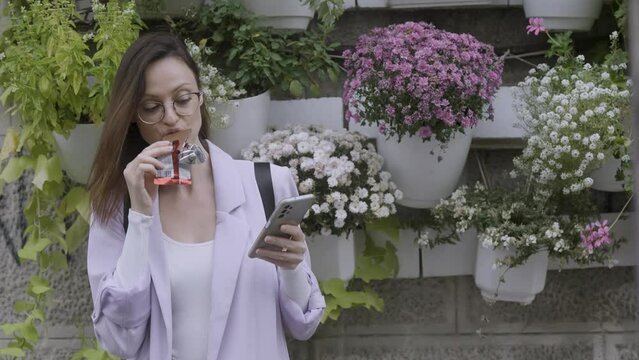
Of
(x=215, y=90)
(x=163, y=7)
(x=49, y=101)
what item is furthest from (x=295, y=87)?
(x=49, y=101)

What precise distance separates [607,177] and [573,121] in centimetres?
31

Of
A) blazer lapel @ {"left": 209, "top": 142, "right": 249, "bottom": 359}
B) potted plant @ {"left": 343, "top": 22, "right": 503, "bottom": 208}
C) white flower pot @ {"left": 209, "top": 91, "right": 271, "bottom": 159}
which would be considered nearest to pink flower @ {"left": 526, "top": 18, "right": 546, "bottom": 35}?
potted plant @ {"left": 343, "top": 22, "right": 503, "bottom": 208}

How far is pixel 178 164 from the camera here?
2.37m

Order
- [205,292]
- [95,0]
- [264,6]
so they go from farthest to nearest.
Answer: [264,6] < [95,0] < [205,292]

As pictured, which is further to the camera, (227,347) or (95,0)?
(95,0)

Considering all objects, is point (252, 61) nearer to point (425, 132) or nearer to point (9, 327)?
point (425, 132)

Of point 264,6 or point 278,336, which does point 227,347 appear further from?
point 264,6

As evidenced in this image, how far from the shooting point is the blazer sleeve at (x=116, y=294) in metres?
2.32

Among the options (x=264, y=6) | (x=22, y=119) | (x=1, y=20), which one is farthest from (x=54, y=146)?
(x=264, y=6)

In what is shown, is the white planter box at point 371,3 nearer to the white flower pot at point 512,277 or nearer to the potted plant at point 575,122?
the potted plant at point 575,122

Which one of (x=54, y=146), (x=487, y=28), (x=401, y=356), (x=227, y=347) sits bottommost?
(x=401, y=356)

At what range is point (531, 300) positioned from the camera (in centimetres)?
355

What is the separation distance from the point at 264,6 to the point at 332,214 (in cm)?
68

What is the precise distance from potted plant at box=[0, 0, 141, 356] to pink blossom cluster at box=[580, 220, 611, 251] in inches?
54.6
